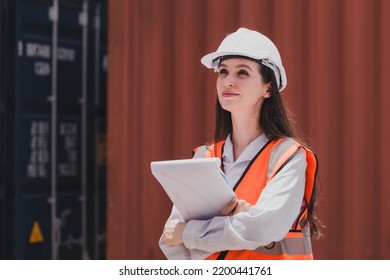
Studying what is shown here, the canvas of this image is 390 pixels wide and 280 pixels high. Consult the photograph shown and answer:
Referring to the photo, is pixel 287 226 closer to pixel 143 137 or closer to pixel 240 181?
pixel 240 181

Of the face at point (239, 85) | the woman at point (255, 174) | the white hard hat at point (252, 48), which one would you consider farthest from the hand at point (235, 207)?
the white hard hat at point (252, 48)

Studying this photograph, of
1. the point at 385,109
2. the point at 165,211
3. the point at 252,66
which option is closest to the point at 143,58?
the point at 165,211

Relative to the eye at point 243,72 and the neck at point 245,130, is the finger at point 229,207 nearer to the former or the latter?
the neck at point 245,130

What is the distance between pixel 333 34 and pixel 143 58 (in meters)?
1.37

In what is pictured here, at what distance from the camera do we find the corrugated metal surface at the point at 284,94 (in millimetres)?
3355

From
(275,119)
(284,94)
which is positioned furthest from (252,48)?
(284,94)

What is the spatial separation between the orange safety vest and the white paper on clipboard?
6 centimetres

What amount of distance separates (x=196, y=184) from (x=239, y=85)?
0.90 ft

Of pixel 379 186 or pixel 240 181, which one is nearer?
pixel 240 181

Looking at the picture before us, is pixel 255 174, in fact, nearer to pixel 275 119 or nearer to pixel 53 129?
pixel 275 119

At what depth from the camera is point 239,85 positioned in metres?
1.56

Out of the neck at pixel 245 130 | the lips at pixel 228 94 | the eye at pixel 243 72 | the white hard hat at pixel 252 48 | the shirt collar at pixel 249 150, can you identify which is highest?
the white hard hat at pixel 252 48

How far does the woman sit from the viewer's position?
1.44 meters

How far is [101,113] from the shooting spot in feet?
17.6
